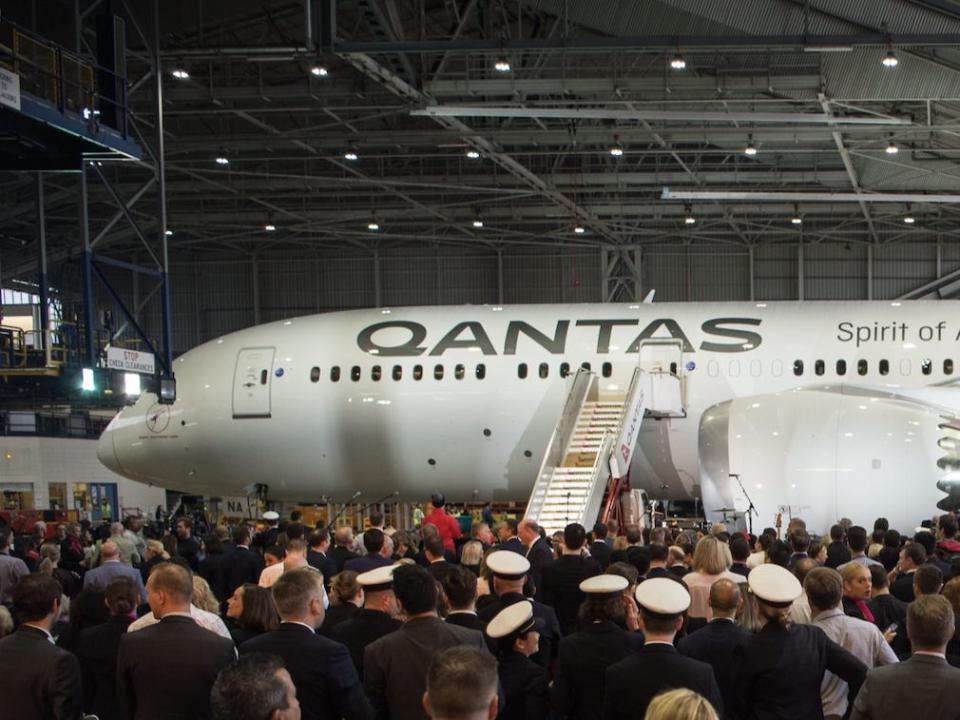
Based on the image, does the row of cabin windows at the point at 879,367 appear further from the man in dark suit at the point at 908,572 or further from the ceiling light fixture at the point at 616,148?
the man in dark suit at the point at 908,572

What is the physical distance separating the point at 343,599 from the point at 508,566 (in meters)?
1.26

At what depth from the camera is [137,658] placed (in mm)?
6461

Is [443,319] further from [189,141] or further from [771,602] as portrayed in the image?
[771,602]

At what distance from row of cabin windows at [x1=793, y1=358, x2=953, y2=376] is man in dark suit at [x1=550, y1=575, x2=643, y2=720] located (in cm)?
1877

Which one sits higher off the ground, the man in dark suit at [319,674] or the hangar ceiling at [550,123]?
the hangar ceiling at [550,123]

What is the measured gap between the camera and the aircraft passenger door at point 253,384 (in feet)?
87.9

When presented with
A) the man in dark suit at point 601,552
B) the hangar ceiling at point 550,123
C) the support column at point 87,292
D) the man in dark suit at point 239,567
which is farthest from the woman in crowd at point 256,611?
the hangar ceiling at point 550,123

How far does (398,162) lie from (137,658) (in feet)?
117

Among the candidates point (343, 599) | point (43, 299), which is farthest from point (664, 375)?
point (343, 599)

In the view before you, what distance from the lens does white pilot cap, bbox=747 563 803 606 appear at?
672cm

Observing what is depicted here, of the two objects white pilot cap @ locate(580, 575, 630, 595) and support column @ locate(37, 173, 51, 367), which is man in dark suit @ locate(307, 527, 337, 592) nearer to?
white pilot cap @ locate(580, 575, 630, 595)

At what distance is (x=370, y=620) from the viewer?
754cm

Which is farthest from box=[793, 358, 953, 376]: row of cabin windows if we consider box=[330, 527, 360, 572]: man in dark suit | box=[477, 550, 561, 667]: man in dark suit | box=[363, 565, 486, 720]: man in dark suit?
box=[363, 565, 486, 720]: man in dark suit

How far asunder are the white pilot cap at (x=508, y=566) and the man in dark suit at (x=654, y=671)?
1752mm
